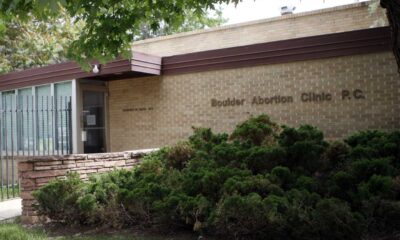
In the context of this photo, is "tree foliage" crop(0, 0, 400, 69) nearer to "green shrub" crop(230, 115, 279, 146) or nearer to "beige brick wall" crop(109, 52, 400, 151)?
"green shrub" crop(230, 115, 279, 146)

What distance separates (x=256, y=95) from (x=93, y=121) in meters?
5.67

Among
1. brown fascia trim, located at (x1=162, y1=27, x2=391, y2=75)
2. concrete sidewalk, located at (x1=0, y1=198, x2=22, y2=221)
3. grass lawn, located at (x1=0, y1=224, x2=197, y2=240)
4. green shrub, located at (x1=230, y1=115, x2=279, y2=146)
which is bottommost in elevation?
concrete sidewalk, located at (x1=0, y1=198, x2=22, y2=221)

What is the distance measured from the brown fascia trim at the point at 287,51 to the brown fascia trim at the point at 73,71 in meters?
0.60

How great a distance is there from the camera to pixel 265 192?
5488mm

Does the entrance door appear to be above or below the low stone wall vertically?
above

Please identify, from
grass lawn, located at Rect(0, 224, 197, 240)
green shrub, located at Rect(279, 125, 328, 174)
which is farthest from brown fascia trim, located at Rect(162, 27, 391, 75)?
grass lawn, located at Rect(0, 224, 197, 240)

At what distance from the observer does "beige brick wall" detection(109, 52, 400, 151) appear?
9.39m

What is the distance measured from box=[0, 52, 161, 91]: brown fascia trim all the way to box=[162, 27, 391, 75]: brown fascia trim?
0.60 metres

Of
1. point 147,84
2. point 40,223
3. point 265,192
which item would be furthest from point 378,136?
point 147,84

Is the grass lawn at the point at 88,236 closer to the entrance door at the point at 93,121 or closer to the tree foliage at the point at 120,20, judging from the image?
the tree foliage at the point at 120,20

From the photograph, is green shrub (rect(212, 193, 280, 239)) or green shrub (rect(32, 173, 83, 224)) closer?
green shrub (rect(212, 193, 280, 239))

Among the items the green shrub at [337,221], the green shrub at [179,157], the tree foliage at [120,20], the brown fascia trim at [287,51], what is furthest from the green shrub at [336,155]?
the brown fascia trim at [287,51]

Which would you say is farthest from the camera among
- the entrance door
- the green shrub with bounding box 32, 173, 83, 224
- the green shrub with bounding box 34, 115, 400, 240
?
the entrance door

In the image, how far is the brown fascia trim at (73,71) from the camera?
1219 centimetres
